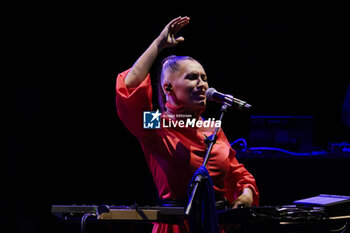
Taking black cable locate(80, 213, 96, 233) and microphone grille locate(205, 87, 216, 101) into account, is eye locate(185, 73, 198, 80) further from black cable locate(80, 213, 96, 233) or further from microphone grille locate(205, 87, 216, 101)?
black cable locate(80, 213, 96, 233)

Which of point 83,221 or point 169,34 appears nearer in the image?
point 83,221

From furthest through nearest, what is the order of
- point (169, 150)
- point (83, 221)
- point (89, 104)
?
1. point (89, 104)
2. point (169, 150)
3. point (83, 221)

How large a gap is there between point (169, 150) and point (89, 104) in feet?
5.59

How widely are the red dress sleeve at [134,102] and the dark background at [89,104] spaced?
1.47 metres

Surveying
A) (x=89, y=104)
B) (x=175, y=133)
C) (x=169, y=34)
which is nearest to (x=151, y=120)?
(x=175, y=133)

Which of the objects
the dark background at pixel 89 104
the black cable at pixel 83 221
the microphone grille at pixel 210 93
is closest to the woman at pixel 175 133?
the microphone grille at pixel 210 93

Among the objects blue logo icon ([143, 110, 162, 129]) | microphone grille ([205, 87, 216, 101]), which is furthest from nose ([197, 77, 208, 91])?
blue logo icon ([143, 110, 162, 129])

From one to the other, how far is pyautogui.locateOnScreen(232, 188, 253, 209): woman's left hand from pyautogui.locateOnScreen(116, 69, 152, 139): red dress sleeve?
0.56m

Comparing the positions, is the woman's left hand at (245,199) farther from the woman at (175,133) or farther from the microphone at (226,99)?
the microphone at (226,99)

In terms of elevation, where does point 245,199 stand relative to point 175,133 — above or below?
below

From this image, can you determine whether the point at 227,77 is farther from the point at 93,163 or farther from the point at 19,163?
the point at 19,163

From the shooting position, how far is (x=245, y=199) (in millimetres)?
2107

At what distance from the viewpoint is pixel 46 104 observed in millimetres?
3387

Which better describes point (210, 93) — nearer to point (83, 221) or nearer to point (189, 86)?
point (189, 86)
